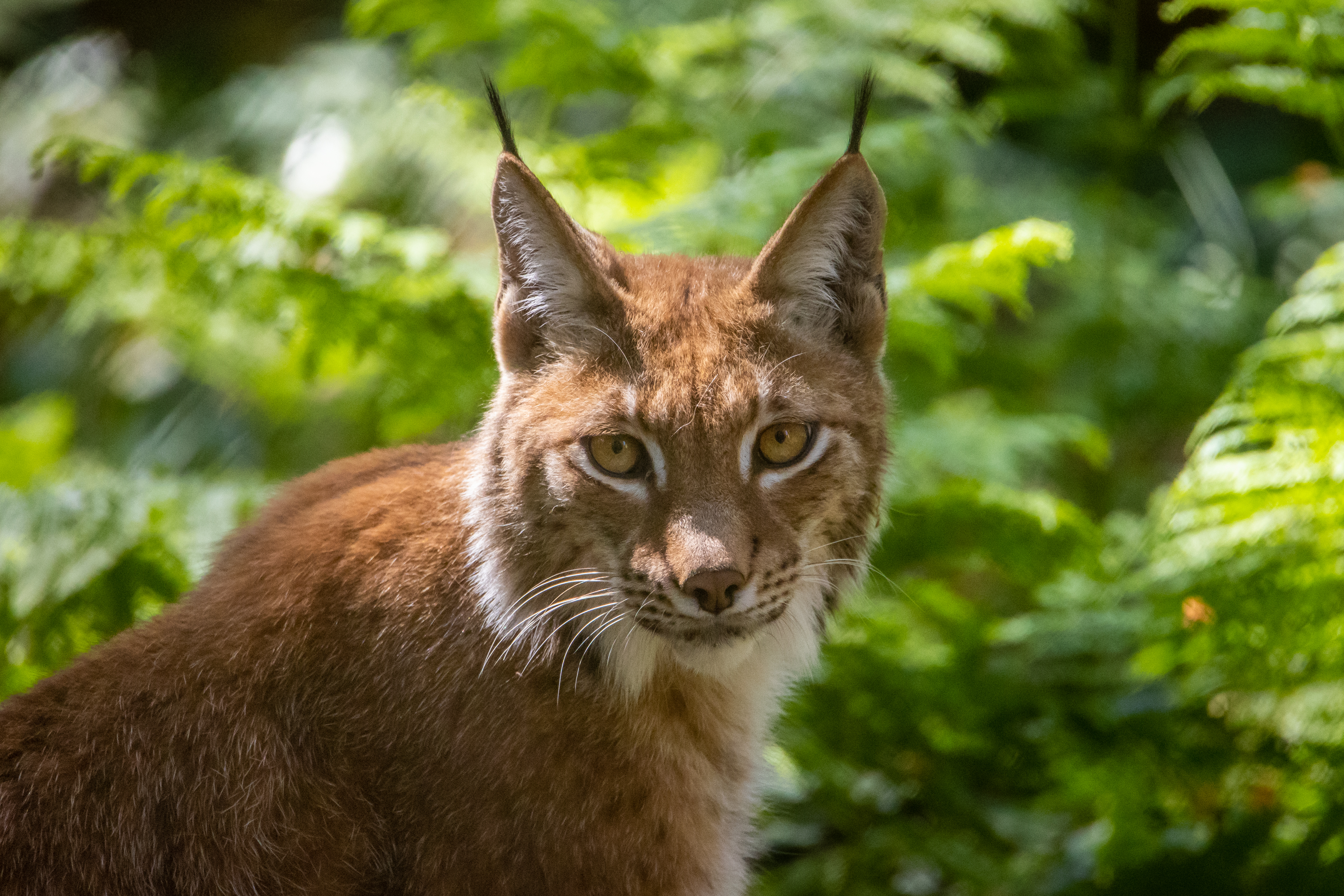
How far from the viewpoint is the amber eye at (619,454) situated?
2.77m

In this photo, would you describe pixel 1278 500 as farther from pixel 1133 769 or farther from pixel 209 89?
pixel 209 89

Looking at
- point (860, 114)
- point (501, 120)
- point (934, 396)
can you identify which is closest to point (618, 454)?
point (501, 120)

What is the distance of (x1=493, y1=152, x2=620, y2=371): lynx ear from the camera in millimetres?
2793

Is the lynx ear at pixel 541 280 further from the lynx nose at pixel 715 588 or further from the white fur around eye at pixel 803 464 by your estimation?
the lynx nose at pixel 715 588

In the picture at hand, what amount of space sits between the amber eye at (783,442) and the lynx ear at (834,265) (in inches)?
10.5

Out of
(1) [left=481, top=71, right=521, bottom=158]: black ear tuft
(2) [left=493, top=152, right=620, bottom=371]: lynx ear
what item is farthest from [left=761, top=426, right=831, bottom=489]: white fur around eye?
(1) [left=481, top=71, right=521, bottom=158]: black ear tuft

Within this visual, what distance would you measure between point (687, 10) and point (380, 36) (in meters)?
1.43

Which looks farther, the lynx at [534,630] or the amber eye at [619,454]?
the amber eye at [619,454]

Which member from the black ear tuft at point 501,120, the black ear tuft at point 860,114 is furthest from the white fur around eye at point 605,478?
the black ear tuft at point 860,114

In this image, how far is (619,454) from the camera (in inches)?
109

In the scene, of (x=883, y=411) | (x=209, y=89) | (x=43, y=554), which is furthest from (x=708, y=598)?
(x=209, y=89)

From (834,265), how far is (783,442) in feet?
1.62

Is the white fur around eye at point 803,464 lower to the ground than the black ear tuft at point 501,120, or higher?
lower

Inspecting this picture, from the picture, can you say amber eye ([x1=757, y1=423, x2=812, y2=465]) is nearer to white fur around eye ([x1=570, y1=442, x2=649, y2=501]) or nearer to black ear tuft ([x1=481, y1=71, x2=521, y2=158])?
white fur around eye ([x1=570, y1=442, x2=649, y2=501])
